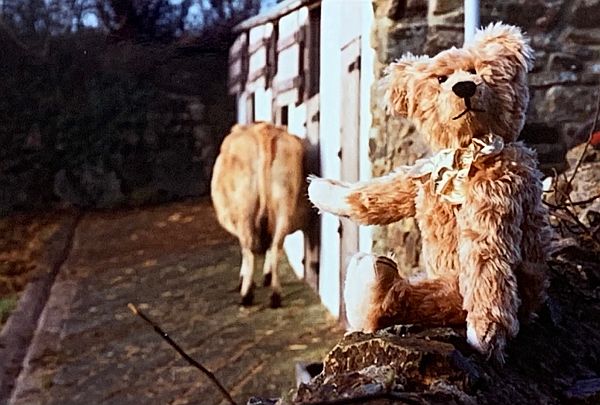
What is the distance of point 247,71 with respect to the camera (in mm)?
828

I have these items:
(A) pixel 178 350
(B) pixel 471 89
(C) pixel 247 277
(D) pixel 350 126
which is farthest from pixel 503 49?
(C) pixel 247 277

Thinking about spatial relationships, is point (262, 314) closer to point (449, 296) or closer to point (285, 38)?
point (285, 38)

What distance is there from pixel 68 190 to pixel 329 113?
0.84 ft

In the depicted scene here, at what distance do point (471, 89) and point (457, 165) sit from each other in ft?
0.13

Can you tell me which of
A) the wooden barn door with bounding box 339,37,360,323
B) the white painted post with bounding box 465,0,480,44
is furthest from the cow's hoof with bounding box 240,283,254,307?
the white painted post with bounding box 465,0,480,44

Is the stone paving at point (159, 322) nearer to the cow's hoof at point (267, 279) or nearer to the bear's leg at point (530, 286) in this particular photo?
the cow's hoof at point (267, 279)

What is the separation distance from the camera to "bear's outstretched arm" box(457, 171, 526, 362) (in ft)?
1.33

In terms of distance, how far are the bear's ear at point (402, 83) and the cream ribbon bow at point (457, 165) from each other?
0.03 m

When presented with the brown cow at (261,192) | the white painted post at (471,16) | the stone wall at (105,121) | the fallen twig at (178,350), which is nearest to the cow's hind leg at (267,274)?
the brown cow at (261,192)

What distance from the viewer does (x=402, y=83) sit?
47 cm

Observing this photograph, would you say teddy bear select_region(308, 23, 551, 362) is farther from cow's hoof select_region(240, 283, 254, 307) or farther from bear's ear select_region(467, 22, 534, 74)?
cow's hoof select_region(240, 283, 254, 307)

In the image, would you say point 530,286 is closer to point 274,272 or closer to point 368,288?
point 368,288

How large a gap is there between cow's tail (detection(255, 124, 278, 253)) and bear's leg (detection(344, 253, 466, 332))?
462 millimetres

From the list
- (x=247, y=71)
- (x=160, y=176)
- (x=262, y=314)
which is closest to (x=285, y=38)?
(x=247, y=71)
